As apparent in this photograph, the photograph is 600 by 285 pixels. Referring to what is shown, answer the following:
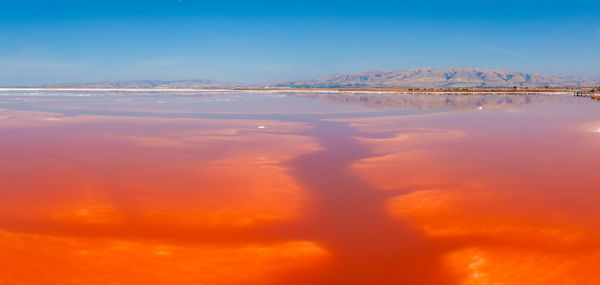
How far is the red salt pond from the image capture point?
4.53 metres

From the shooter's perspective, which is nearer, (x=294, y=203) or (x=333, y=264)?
(x=333, y=264)

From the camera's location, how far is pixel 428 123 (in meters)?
17.7

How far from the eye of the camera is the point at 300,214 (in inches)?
242

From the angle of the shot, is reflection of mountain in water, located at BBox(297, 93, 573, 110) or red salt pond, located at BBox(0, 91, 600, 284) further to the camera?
reflection of mountain in water, located at BBox(297, 93, 573, 110)

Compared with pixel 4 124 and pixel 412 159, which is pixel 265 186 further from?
pixel 4 124

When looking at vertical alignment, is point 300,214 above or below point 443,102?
below

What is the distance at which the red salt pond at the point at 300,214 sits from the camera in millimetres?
4531

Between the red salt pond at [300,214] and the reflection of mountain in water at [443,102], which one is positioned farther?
the reflection of mountain in water at [443,102]

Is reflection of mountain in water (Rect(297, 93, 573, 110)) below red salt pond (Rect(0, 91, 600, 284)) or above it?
above

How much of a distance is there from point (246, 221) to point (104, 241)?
5.72ft

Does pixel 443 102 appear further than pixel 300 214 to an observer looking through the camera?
Yes

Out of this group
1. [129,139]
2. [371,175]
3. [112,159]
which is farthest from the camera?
[129,139]

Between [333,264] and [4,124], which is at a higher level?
[4,124]

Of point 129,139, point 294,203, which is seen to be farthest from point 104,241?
point 129,139
